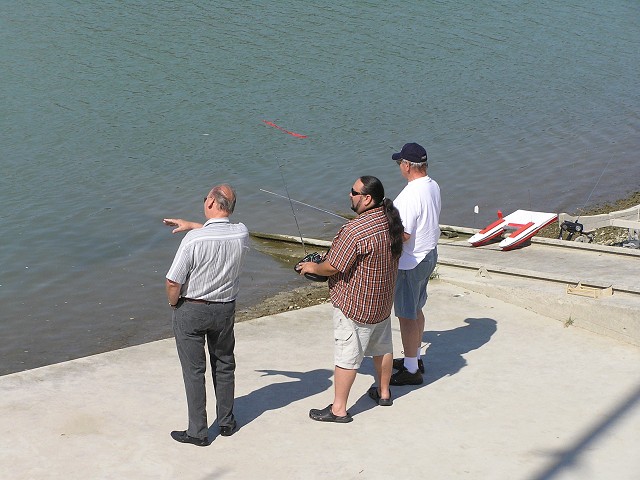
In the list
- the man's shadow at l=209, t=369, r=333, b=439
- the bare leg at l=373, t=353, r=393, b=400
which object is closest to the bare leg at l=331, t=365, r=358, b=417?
the bare leg at l=373, t=353, r=393, b=400

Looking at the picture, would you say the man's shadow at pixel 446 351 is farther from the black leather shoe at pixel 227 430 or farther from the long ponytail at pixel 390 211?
the long ponytail at pixel 390 211

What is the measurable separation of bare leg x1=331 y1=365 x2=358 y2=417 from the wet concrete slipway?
0.12 metres

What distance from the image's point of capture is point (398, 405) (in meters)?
6.79

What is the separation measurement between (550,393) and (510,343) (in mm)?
1082

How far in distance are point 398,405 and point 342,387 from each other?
0.60 meters

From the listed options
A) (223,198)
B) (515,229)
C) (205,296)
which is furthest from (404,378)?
(515,229)

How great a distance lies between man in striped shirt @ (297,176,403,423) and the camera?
20.4 ft

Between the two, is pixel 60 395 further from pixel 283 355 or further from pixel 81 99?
pixel 81 99

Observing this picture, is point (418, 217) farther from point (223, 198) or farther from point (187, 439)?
point (187, 439)

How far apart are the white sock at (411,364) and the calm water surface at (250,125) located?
4.28 meters

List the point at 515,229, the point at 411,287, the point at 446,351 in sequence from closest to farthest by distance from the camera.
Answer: the point at 411,287 < the point at 446,351 < the point at 515,229

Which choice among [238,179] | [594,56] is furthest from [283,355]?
[594,56]

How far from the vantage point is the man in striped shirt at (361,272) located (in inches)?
244

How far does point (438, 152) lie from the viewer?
63.6 feet
